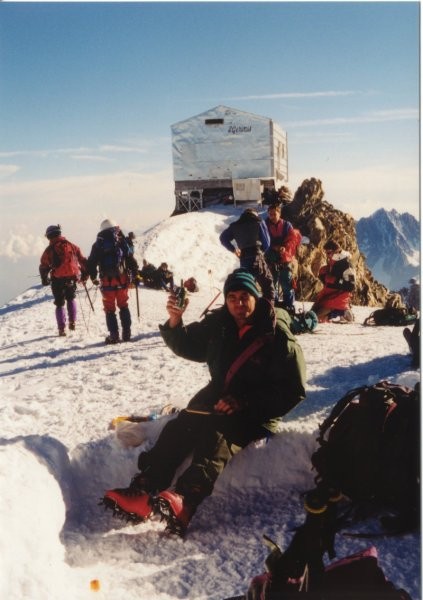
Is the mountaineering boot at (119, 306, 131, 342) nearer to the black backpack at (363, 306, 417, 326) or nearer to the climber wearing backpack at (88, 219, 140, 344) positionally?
the climber wearing backpack at (88, 219, 140, 344)

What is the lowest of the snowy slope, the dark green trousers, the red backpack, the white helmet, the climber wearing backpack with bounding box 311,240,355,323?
the snowy slope

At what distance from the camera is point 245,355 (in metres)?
3.41

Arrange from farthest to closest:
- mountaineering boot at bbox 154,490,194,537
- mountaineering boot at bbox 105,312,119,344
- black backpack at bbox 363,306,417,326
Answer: black backpack at bbox 363,306,417,326 < mountaineering boot at bbox 105,312,119,344 < mountaineering boot at bbox 154,490,194,537

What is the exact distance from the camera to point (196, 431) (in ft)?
11.1

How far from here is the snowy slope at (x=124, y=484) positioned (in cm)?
271

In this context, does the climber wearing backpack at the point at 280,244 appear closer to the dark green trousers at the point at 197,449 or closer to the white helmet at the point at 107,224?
the white helmet at the point at 107,224

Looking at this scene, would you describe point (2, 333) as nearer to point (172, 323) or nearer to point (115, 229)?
point (115, 229)

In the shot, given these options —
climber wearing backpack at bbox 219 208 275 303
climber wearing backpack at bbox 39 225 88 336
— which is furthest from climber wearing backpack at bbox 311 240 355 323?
climber wearing backpack at bbox 39 225 88 336

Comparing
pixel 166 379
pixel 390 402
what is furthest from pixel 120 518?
pixel 166 379

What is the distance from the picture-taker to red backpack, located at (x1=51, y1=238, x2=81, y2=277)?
823 centimetres

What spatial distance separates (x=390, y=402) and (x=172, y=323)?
1501mm

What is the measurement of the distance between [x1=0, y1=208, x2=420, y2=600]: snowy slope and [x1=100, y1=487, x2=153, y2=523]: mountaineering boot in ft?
0.56

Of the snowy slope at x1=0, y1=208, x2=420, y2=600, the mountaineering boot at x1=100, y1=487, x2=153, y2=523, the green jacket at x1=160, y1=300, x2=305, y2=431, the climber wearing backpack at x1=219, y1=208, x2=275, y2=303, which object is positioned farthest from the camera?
the climber wearing backpack at x1=219, y1=208, x2=275, y2=303

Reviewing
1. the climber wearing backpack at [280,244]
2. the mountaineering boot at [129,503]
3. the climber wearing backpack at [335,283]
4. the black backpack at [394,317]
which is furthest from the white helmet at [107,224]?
the mountaineering boot at [129,503]
